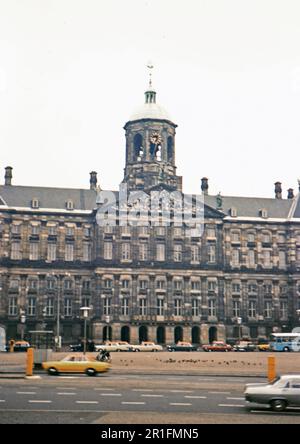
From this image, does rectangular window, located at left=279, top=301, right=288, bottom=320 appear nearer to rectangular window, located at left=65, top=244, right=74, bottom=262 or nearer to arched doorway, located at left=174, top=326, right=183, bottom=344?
arched doorway, located at left=174, top=326, right=183, bottom=344

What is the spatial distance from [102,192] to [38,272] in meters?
14.2

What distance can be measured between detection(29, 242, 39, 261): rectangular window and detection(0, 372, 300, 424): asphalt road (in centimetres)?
5027

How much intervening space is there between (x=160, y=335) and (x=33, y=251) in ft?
65.9

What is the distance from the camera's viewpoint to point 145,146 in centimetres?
8438

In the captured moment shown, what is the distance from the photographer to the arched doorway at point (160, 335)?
79.1 m

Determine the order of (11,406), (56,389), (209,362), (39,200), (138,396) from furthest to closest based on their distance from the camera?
(39,200) < (209,362) < (56,389) < (138,396) < (11,406)

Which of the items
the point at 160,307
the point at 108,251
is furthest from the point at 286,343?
the point at 108,251

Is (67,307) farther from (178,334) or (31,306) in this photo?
(178,334)

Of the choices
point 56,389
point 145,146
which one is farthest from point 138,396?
point 145,146

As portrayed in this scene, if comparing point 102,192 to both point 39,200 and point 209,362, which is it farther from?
point 209,362

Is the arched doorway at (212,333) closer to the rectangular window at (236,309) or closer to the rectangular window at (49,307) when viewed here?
the rectangular window at (236,309)

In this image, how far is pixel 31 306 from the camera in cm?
8044

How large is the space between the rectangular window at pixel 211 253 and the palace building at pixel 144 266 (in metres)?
0.14

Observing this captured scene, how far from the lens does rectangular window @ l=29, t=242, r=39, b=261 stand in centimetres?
8219
